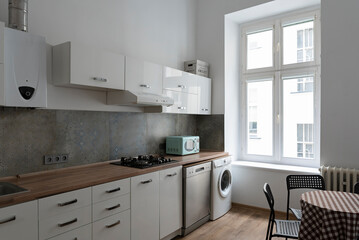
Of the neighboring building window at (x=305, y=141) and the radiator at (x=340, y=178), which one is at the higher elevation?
the neighboring building window at (x=305, y=141)

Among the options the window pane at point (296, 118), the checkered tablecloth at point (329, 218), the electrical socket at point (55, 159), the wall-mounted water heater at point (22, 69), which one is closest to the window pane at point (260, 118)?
the window pane at point (296, 118)

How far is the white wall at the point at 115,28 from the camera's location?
227 centimetres

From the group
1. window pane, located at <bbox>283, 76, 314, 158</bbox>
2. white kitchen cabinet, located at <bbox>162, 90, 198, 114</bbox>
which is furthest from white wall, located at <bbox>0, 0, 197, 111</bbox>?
window pane, located at <bbox>283, 76, 314, 158</bbox>

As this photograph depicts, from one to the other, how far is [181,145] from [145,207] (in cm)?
113

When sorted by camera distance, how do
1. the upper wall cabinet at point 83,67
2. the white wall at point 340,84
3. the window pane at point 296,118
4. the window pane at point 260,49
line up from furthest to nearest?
the window pane at point 260,49, the window pane at point 296,118, the white wall at point 340,84, the upper wall cabinet at point 83,67

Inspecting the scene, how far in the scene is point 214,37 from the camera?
4012 millimetres

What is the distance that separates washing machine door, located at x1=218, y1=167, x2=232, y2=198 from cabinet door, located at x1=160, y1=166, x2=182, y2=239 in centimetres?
88

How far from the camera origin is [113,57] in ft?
7.80

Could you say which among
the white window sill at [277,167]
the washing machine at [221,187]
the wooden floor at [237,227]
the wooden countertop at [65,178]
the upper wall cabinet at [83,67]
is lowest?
the wooden floor at [237,227]

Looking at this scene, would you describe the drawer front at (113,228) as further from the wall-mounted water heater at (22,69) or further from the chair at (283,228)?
the chair at (283,228)

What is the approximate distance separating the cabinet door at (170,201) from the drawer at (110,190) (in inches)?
19.2

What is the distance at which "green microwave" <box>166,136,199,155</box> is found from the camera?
3340mm

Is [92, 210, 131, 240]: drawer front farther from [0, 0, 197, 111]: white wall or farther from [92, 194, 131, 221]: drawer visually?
[0, 0, 197, 111]: white wall

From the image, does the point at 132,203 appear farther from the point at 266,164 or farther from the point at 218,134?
the point at 266,164
